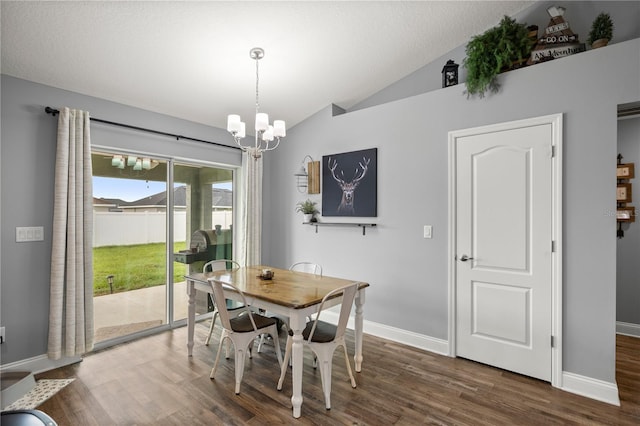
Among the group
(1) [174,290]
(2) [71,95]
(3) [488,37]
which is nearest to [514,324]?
(3) [488,37]

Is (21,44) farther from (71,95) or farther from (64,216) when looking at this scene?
(64,216)

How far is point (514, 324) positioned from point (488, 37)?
251 centimetres

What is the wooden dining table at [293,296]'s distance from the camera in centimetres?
214

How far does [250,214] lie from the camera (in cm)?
439

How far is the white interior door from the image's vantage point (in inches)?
102

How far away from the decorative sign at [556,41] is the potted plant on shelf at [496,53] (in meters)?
0.09

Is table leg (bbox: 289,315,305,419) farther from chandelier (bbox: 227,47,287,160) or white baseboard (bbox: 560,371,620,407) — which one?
white baseboard (bbox: 560,371,620,407)

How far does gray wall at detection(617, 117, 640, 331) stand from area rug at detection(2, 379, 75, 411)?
215 inches

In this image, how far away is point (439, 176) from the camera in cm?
312

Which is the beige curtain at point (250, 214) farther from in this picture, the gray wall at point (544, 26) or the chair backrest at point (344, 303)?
the chair backrest at point (344, 303)

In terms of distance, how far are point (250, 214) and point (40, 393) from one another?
105 inches

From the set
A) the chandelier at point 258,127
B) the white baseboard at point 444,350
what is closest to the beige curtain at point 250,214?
the white baseboard at point 444,350

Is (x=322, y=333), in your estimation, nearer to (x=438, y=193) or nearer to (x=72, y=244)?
(x=438, y=193)

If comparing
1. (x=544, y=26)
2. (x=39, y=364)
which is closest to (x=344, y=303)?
(x=39, y=364)
